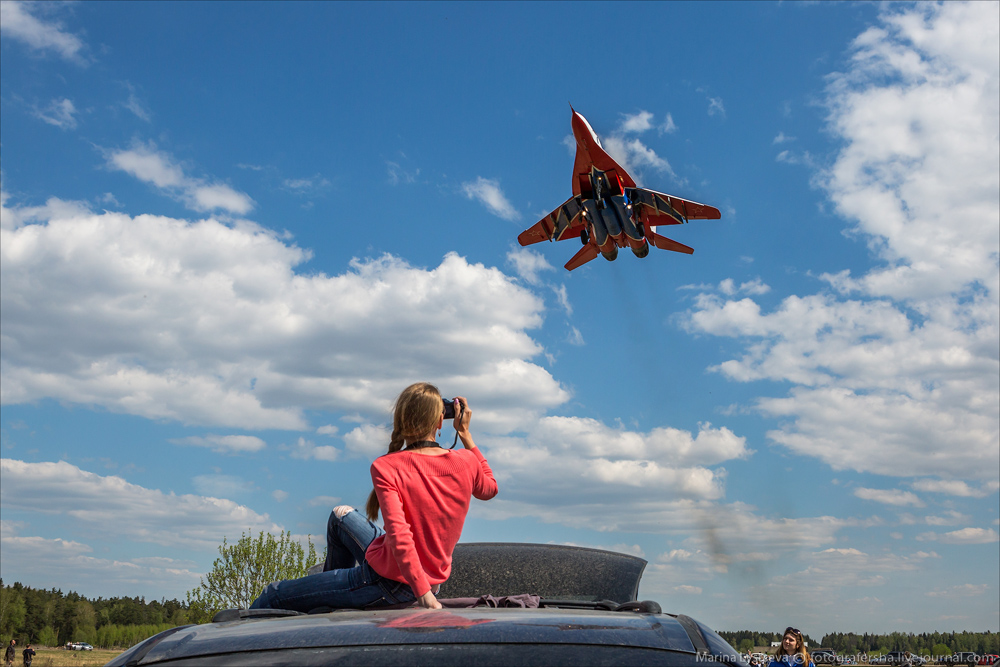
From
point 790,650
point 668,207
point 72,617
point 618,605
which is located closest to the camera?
point 618,605

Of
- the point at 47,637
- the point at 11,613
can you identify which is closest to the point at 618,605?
the point at 47,637

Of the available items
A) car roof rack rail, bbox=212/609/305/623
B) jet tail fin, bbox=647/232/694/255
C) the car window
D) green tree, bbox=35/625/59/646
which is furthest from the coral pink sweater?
green tree, bbox=35/625/59/646

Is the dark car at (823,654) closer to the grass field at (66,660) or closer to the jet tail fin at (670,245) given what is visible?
the jet tail fin at (670,245)

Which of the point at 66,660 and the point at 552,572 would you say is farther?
the point at 66,660

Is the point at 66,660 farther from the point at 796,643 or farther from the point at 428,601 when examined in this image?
the point at 428,601

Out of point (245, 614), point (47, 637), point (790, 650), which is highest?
point (245, 614)

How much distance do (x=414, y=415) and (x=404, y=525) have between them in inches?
20.7

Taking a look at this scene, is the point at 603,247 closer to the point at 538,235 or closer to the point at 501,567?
the point at 538,235

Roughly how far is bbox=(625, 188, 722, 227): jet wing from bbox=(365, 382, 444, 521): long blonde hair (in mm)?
23126

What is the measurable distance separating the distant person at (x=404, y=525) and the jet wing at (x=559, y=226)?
75.0ft

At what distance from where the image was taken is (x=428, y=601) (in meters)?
3.14

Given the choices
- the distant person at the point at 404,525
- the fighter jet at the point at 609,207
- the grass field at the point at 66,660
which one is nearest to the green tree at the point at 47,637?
the grass field at the point at 66,660

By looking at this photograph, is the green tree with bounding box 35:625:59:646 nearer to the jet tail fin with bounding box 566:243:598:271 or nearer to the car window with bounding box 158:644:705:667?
the jet tail fin with bounding box 566:243:598:271

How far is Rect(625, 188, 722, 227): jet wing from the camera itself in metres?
26.0
